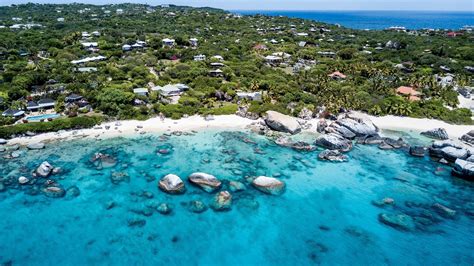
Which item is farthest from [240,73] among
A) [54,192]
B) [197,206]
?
[54,192]

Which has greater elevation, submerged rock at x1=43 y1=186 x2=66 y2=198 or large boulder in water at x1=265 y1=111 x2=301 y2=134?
large boulder in water at x1=265 y1=111 x2=301 y2=134

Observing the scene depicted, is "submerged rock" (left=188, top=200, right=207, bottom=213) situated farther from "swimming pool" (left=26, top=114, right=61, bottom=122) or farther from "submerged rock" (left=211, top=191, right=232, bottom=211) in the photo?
"swimming pool" (left=26, top=114, right=61, bottom=122)

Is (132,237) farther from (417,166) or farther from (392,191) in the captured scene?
(417,166)

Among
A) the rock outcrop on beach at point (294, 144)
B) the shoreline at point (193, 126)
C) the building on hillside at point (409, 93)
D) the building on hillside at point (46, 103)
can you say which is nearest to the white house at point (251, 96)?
the shoreline at point (193, 126)

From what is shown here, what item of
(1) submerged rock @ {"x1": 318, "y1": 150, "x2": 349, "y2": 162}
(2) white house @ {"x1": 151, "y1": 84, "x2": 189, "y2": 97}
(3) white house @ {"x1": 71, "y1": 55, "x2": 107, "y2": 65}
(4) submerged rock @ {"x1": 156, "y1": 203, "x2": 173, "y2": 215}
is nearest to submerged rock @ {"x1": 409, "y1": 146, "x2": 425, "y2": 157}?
(1) submerged rock @ {"x1": 318, "y1": 150, "x2": 349, "y2": 162}

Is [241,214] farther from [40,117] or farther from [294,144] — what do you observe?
[40,117]

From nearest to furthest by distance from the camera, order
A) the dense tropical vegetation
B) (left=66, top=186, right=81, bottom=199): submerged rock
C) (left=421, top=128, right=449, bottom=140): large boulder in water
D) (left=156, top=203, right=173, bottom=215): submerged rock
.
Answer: (left=156, top=203, right=173, bottom=215): submerged rock, (left=66, top=186, right=81, bottom=199): submerged rock, (left=421, top=128, right=449, bottom=140): large boulder in water, the dense tropical vegetation

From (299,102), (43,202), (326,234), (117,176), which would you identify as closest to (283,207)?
(326,234)

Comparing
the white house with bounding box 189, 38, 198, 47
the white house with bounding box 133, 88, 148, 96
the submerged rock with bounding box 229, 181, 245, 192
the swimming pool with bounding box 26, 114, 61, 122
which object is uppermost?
the white house with bounding box 189, 38, 198, 47
